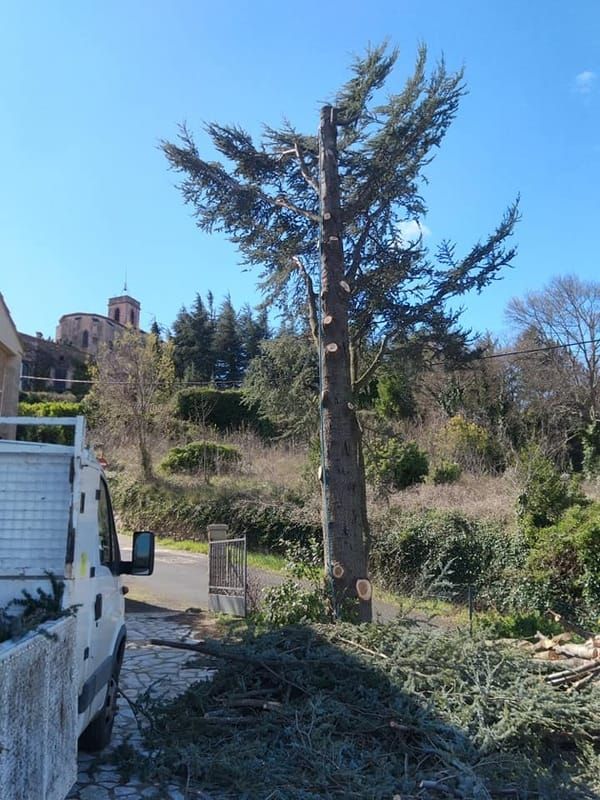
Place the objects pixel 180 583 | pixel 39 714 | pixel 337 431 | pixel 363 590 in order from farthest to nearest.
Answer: pixel 180 583 < pixel 337 431 < pixel 363 590 < pixel 39 714

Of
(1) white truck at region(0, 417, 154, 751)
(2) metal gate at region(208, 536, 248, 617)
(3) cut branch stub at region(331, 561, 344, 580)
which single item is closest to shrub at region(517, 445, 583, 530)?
(2) metal gate at region(208, 536, 248, 617)

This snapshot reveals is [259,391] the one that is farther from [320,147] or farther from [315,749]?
[315,749]

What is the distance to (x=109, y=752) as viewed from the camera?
4.99 meters

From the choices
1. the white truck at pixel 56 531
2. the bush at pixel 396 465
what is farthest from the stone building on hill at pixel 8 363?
the white truck at pixel 56 531

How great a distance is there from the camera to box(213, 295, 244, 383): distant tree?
50844mm

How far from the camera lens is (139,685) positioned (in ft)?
23.7

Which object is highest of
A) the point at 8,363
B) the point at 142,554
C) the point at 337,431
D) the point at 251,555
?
the point at 8,363

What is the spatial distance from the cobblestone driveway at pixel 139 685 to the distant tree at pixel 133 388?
14.7 meters

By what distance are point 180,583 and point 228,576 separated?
3707mm

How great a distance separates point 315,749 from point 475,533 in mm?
11491

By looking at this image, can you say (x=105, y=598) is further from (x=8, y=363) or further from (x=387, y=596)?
A: (x=387, y=596)

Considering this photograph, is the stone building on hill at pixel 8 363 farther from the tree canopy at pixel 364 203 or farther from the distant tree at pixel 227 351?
the distant tree at pixel 227 351

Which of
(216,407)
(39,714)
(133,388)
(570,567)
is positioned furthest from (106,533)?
(216,407)

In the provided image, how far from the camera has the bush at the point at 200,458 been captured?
84.3ft
